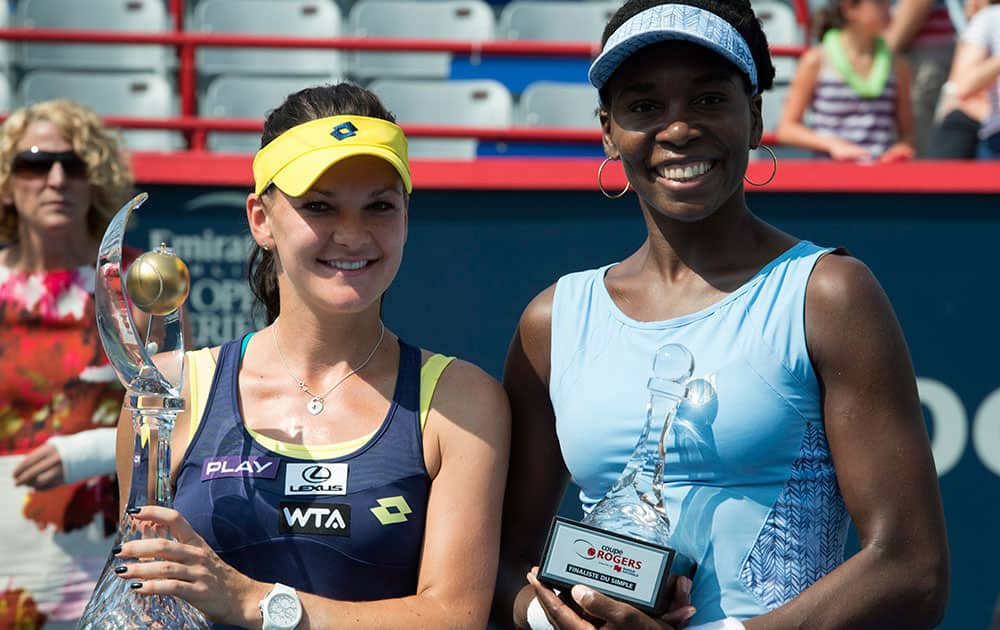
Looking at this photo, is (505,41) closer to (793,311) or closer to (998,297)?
(998,297)

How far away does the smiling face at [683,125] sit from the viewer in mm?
2154

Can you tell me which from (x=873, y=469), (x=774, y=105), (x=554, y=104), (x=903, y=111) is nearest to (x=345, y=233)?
(x=873, y=469)

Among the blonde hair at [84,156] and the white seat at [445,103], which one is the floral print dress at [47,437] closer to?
the blonde hair at [84,156]

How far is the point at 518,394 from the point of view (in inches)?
95.7

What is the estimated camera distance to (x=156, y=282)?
6.97 ft

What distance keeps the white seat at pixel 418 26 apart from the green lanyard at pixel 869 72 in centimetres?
194

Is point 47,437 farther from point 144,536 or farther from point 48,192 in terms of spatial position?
point 144,536

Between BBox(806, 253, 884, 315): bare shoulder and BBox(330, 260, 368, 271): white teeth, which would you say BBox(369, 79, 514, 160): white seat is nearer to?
BBox(330, 260, 368, 271): white teeth

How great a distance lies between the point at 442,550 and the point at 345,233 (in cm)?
55

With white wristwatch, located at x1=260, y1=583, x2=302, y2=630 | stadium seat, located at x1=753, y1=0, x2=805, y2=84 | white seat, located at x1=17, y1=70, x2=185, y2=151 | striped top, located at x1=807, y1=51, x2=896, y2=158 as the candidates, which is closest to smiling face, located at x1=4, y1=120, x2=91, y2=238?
white wristwatch, located at x1=260, y1=583, x2=302, y2=630

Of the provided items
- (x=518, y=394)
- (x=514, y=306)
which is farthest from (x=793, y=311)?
(x=514, y=306)

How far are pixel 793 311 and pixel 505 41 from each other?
485cm

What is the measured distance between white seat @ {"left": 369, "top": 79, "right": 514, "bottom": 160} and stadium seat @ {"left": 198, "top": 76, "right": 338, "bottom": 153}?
0.42 m

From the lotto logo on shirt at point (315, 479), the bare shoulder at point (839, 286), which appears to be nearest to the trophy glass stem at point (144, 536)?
the lotto logo on shirt at point (315, 479)
